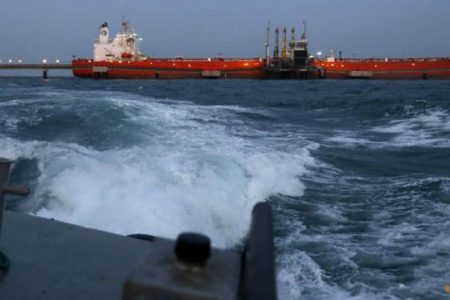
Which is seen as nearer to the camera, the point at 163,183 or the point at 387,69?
the point at 163,183

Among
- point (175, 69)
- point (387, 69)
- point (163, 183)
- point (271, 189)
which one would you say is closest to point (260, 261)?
point (163, 183)

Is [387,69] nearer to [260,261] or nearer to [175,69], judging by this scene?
[175,69]

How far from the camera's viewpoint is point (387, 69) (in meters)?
48.1

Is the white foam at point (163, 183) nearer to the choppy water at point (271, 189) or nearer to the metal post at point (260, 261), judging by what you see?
the choppy water at point (271, 189)

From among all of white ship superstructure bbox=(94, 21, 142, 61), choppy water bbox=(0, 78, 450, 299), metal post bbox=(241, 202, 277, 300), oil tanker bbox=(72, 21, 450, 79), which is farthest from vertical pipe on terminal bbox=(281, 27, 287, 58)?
metal post bbox=(241, 202, 277, 300)

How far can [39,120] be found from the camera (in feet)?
36.4

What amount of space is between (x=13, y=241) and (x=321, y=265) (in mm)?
2687

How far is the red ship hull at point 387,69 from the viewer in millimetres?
46844

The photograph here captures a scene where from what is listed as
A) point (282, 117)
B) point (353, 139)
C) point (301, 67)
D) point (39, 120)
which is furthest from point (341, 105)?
point (301, 67)

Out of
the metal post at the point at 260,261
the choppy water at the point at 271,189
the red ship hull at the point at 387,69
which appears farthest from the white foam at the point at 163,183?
the red ship hull at the point at 387,69

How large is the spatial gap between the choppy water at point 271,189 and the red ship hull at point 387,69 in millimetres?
38274

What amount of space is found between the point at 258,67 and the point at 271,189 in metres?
44.4

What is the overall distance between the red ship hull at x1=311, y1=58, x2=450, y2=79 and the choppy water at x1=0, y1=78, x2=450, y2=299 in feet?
126

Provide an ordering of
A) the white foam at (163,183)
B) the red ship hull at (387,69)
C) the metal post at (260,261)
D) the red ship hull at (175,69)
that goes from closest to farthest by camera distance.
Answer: the metal post at (260,261)
the white foam at (163,183)
the red ship hull at (387,69)
the red ship hull at (175,69)
